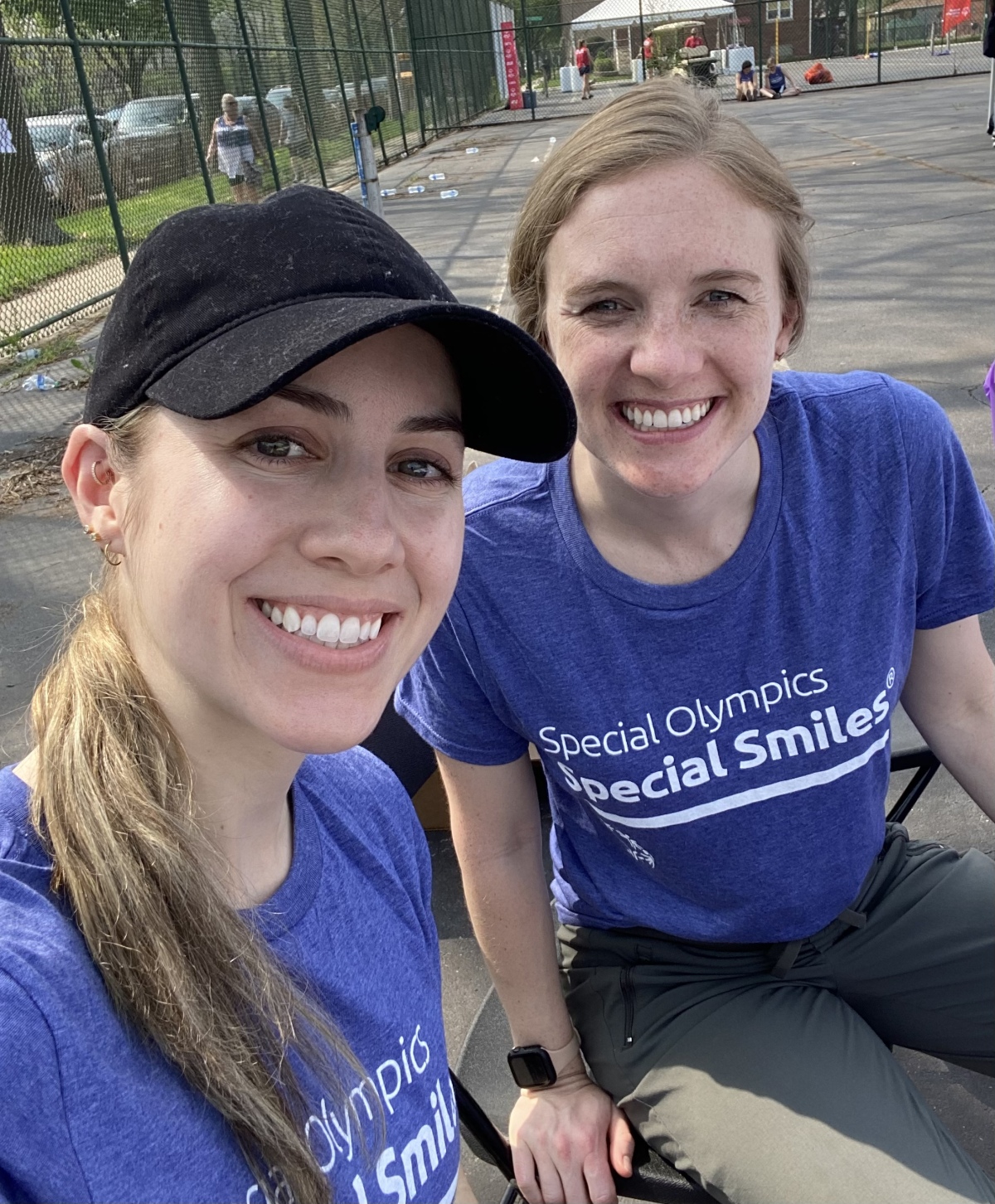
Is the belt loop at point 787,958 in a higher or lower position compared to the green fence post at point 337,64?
lower

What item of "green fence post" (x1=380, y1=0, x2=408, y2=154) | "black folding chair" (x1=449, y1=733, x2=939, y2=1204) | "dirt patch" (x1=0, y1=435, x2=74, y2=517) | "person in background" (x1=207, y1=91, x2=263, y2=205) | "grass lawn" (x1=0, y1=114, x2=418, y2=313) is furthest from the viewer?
"green fence post" (x1=380, y1=0, x2=408, y2=154)

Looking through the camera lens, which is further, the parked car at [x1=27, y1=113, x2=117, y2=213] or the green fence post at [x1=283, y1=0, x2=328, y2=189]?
the green fence post at [x1=283, y1=0, x2=328, y2=189]

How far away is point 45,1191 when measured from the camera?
81 cm

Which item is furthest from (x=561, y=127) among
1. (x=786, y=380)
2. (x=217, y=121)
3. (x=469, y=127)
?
(x=786, y=380)

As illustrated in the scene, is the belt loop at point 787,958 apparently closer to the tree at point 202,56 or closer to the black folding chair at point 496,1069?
the black folding chair at point 496,1069

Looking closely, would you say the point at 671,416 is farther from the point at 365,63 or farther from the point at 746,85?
the point at 746,85

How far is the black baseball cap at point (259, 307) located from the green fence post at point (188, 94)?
9196 millimetres

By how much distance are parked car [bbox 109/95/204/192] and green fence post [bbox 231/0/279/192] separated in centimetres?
180

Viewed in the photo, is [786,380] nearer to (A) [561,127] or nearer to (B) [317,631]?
(B) [317,631]

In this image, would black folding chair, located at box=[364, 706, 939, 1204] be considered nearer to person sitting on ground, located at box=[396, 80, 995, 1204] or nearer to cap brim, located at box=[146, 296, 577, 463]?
person sitting on ground, located at box=[396, 80, 995, 1204]

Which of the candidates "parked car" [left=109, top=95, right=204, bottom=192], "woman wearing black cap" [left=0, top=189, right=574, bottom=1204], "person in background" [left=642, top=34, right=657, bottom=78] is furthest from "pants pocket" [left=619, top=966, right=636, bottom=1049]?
"person in background" [left=642, top=34, right=657, bottom=78]

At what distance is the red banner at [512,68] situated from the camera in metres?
30.4

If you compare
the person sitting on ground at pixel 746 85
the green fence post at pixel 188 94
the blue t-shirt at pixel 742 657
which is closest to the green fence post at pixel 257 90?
the green fence post at pixel 188 94

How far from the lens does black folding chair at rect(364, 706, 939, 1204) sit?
1544mm
